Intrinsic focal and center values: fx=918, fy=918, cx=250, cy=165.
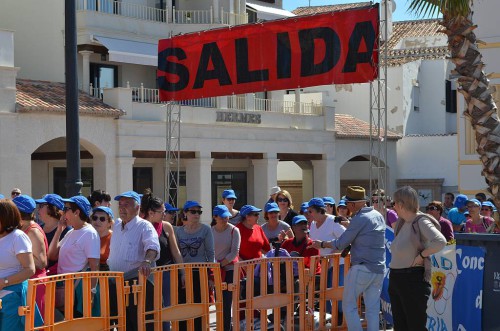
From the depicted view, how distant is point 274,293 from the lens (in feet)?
33.6

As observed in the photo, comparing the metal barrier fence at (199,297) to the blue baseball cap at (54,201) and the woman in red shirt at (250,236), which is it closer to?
the woman in red shirt at (250,236)

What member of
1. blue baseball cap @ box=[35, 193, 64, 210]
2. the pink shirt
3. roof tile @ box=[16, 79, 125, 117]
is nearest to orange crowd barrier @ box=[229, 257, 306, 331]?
blue baseball cap @ box=[35, 193, 64, 210]

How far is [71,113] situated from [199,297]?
12.8 feet

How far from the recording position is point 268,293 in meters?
10.3

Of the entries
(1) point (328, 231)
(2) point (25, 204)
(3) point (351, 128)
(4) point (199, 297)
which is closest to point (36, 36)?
(3) point (351, 128)

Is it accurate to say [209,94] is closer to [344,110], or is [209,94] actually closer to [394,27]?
[344,110]

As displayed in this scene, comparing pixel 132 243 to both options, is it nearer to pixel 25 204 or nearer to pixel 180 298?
pixel 180 298

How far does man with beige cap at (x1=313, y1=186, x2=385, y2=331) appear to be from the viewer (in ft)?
32.2

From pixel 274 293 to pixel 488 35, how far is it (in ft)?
55.7

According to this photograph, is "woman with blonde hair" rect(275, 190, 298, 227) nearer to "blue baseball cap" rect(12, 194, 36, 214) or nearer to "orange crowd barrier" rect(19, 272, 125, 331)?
"orange crowd barrier" rect(19, 272, 125, 331)

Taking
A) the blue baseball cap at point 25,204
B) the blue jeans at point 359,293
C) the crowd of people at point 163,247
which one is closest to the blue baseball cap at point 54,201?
the crowd of people at point 163,247

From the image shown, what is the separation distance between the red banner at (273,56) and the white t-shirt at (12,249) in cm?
862

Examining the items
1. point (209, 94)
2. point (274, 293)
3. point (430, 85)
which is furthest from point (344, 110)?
point (274, 293)

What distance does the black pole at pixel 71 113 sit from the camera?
12.3m
